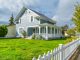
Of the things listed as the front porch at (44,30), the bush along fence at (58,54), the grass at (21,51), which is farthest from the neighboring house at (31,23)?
the bush along fence at (58,54)

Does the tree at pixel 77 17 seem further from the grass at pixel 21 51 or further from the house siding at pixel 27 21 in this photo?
the house siding at pixel 27 21

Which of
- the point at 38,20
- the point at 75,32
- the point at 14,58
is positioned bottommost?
the point at 14,58

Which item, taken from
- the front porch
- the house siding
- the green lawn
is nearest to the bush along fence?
the green lawn

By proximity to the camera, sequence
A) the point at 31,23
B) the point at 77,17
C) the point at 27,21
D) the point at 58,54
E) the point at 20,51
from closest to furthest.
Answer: the point at 58,54, the point at 20,51, the point at 77,17, the point at 31,23, the point at 27,21

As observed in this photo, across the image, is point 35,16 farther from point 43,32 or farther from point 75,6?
point 75,6

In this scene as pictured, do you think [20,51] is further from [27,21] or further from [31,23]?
[27,21]

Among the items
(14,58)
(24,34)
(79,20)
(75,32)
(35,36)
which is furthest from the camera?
(24,34)

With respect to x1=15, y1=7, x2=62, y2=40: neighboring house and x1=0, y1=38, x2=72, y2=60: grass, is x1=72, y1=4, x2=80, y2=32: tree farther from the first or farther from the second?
x1=15, y1=7, x2=62, y2=40: neighboring house

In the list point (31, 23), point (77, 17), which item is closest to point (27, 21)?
point (31, 23)

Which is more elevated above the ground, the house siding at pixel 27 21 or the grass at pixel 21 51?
the house siding at pixel 27 21

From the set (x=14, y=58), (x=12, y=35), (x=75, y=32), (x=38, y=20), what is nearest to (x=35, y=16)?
(x=38, y=20)

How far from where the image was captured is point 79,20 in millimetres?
23156

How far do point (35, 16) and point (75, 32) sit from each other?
20879 mm

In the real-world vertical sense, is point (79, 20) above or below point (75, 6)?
below
